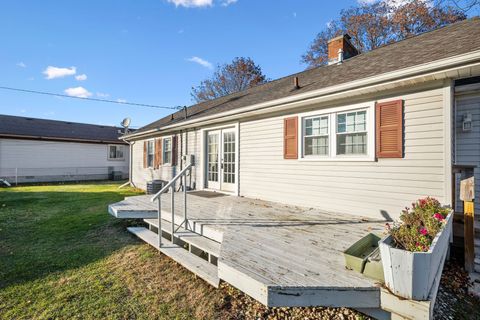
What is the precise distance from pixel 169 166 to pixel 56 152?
11.3 metres

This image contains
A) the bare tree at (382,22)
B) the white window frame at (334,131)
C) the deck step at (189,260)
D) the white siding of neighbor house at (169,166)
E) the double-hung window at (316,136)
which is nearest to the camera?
the deck step at (189,260)

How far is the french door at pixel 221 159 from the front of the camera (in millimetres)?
7363

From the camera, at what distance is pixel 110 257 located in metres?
4.03

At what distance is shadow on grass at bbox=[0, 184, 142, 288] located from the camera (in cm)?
368

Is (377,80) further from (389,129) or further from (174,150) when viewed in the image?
(174,150)

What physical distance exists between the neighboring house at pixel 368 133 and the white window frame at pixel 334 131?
0.02 meters

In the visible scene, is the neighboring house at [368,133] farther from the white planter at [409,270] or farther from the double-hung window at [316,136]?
the white planter at [409,270]

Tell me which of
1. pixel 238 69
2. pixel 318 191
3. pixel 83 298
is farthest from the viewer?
pixel 238 69

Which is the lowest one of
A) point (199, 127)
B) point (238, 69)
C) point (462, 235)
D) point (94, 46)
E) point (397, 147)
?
point (462, 235)

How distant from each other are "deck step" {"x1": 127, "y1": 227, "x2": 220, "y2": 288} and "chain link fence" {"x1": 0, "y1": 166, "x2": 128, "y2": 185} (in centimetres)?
1498

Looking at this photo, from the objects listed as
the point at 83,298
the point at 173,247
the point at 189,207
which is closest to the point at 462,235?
the point at 173,247

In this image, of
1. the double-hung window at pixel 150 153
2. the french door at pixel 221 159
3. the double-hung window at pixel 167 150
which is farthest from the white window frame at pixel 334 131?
the double-hung window at pixel 150 153

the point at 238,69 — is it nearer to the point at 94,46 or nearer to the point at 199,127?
the point at 94,46

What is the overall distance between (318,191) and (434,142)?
2177 mm
